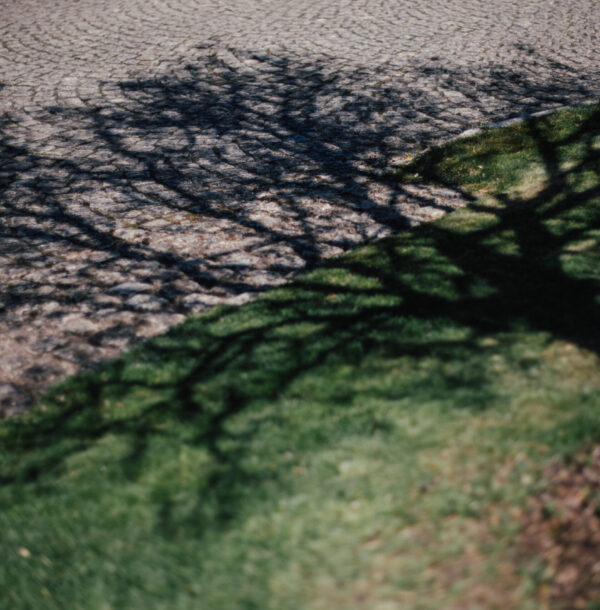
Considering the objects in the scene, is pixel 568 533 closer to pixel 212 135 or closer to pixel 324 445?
pixel 324 445

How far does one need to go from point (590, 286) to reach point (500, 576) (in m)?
2.90

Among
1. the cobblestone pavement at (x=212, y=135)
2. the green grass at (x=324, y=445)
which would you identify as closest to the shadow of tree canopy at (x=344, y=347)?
the green grass at (x=324, y=445)

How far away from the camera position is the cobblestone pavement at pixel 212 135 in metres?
6.01

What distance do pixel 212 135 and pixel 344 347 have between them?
571 centimetres

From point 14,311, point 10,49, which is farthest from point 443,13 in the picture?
point 14,311

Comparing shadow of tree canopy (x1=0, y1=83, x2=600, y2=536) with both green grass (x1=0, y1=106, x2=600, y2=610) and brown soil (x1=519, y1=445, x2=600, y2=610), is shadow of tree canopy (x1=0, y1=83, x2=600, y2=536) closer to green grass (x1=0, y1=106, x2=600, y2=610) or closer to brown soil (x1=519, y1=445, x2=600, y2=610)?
green grass (x1=0, y1=106, x2=600, y2=610)

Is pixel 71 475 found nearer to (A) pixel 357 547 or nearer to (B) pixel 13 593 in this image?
(B) pixel 13 593

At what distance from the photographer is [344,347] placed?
483 cm

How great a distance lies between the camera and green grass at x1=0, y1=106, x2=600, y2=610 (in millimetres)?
3246

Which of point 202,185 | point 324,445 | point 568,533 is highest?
point 568,533

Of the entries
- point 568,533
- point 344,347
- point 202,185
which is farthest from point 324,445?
point 202,185

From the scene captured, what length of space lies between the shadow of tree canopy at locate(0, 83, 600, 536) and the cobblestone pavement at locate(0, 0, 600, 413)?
466mm

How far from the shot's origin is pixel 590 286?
17.1 ft

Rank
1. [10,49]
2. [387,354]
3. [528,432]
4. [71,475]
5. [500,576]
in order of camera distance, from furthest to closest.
A: [10,49], [387,354], [71,475], [528,432], [500,576]
